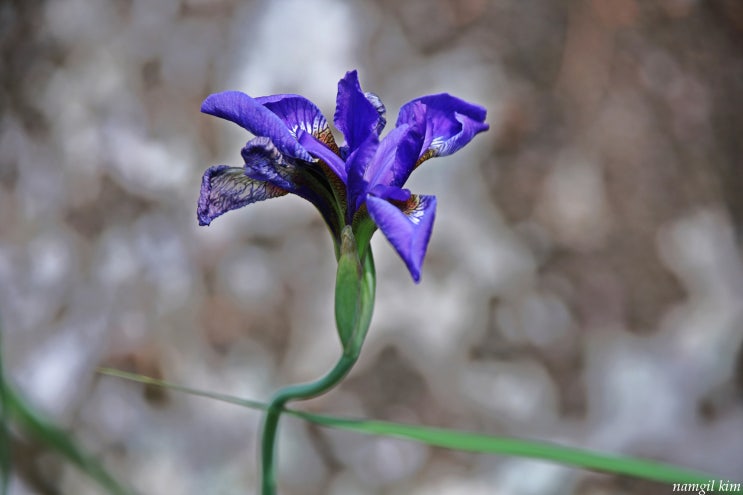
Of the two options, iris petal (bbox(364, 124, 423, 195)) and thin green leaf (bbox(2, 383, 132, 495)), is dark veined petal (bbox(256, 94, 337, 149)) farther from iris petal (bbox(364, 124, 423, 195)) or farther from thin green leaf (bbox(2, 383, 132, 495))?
thin green leaf (bbox(2, 383, 132, 495))

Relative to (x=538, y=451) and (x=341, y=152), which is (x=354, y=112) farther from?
(x=538, y=451)

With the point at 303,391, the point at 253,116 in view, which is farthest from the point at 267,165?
the point at 303,391

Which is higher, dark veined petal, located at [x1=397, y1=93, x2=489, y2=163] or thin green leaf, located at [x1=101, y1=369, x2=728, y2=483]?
dark veined petal, located at [x1=397, y1=93, x2=489, y2=163]

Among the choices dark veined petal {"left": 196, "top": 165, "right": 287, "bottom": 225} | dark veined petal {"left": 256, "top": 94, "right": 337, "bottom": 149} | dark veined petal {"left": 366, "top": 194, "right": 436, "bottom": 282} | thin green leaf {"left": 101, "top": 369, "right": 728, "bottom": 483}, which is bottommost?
thin green leaf {"left": 101, "top": 369, "right": 728, "bottom": 483}

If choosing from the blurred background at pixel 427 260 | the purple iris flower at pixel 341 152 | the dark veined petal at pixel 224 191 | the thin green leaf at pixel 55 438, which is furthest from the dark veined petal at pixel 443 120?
the blurred background at pixel 427 260

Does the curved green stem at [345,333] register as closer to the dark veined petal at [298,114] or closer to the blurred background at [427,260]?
the dark veined petal at [298,114]

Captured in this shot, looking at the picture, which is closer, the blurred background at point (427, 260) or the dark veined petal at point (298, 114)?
the dark veined petal at point (298, 114)

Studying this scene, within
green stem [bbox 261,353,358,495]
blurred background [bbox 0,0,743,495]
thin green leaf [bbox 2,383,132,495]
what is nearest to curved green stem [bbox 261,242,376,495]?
green stem [bbox 261,353,358,495]
